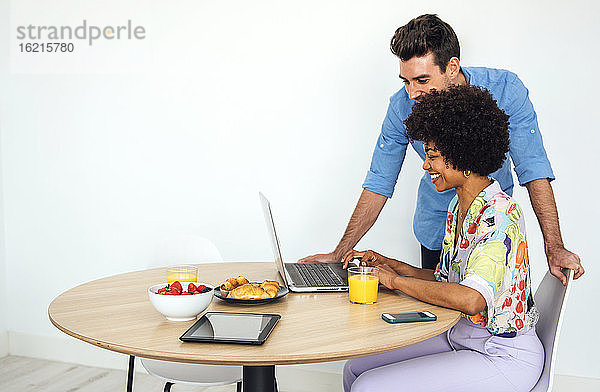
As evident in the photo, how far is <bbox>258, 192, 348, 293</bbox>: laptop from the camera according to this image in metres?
1.82

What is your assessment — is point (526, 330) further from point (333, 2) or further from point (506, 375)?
point (333, 2)

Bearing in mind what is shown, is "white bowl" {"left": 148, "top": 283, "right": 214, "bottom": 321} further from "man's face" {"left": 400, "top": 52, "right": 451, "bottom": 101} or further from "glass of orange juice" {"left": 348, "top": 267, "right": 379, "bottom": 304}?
"man's face" {"left": 400, "top": 52, "right": 451, "bottom": 101}

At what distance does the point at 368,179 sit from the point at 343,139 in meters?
0.56

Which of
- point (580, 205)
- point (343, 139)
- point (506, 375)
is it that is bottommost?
point (506, 375)

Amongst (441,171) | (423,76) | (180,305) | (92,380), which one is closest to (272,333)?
(180,305)

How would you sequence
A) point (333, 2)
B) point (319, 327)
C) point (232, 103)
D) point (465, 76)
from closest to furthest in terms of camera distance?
1. point (319, 327)
2. point (465, 76)
3. point (333, 2)
4. point (232, 103)

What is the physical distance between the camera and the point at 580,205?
8.75 feet

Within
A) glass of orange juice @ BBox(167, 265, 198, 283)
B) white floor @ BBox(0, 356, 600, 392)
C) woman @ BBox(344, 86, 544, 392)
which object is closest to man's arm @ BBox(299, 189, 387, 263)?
woman @ BBox(344, 86, 544, 392)

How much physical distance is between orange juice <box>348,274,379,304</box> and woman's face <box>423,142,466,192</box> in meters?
0.34

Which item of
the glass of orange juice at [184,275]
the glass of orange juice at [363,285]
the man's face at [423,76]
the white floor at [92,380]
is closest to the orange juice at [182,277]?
the glass of orange juice at [184,275]

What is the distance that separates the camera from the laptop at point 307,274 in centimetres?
182

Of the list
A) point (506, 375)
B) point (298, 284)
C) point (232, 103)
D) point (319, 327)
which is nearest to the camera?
point (319, 327)

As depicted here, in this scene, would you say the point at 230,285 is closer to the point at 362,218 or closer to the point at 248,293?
the point at 248,293

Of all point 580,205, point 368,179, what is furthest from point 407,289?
point 580,205
